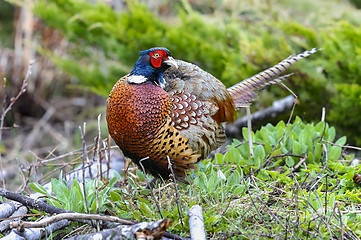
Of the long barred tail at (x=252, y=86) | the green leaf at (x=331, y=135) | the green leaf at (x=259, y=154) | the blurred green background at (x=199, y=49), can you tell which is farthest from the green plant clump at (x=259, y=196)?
the blurred green background at (x=199, y=49)

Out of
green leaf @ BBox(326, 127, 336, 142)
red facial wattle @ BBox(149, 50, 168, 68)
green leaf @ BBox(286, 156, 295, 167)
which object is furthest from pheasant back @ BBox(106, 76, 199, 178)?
green leaf @ BBox(326, 127, 336, 142)

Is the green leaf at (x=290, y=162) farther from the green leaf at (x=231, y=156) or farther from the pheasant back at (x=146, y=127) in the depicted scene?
the pheasant back at (x=146, y=127)

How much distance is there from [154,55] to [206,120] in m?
0.60

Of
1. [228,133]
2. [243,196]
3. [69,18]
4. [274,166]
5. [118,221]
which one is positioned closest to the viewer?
[118,221]

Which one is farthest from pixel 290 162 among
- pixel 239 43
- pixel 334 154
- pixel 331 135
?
pixel 239 43

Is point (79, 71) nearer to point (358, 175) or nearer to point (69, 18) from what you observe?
point (69, 18)

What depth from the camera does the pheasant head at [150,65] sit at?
2.91m

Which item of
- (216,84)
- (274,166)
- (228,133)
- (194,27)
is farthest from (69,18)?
(274,166)

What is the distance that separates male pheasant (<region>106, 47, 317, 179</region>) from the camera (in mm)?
2797

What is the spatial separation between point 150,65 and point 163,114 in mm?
339

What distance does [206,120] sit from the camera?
3.16 meters

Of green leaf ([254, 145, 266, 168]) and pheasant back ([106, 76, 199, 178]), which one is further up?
pheasant back ([106, 76, 199, 178])

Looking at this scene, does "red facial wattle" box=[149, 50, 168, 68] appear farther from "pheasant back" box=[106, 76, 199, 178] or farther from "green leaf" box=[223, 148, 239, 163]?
"green leaf" box=[223, 148, 239, 163]

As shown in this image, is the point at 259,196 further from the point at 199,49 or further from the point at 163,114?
the point at 199,49
